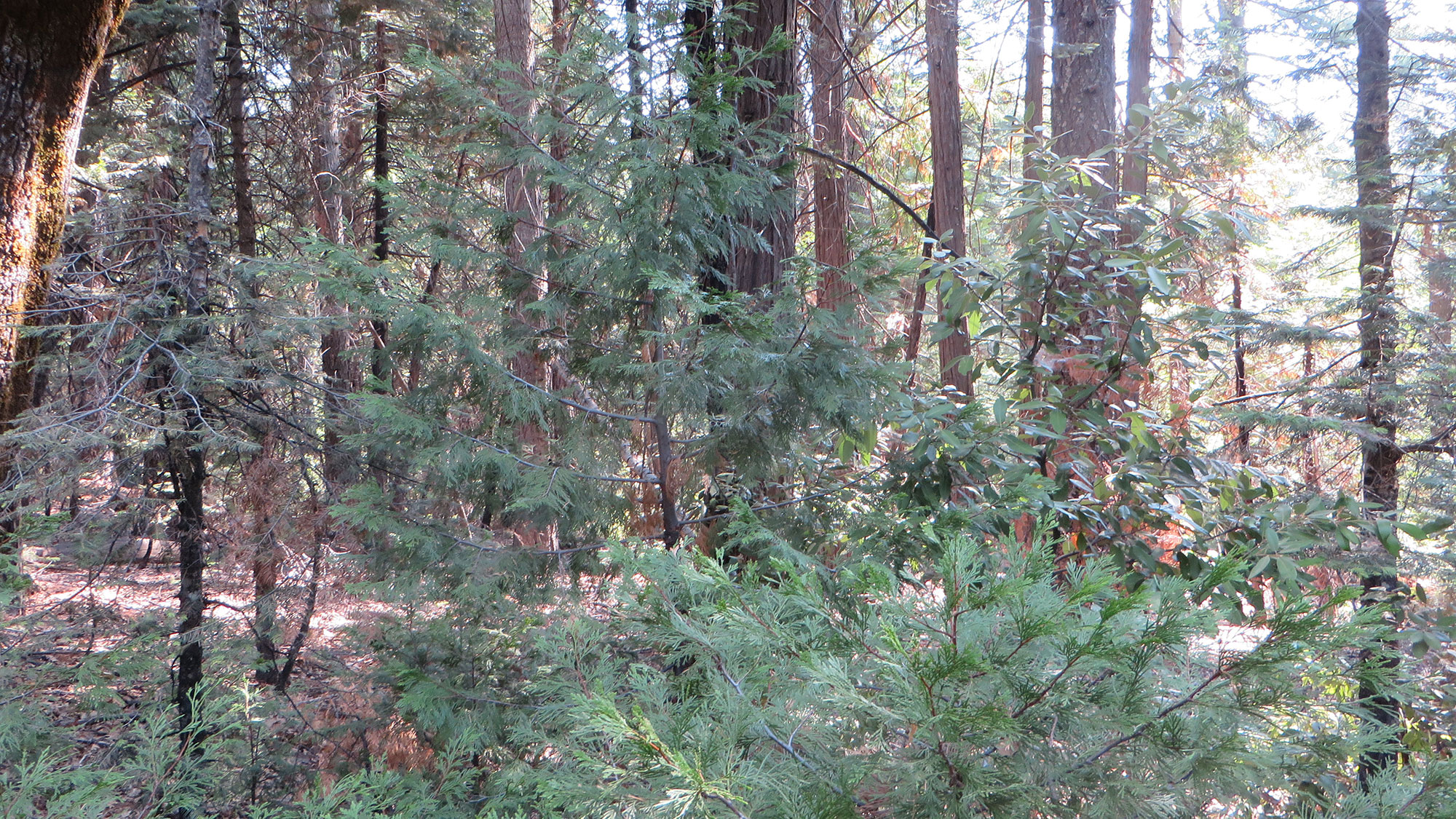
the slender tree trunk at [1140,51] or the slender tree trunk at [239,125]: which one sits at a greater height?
the slender tree trunk at [1140,51]

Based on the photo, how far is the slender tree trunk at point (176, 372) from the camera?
4988mm

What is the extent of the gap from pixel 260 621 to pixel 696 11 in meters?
5.45

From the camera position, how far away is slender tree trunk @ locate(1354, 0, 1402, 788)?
6.47 metres

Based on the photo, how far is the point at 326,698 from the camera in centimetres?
705

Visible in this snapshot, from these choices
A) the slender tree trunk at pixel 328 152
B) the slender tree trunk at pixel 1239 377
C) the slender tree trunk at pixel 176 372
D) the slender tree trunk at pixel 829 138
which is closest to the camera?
the slender tree trunk at pixel 176 372

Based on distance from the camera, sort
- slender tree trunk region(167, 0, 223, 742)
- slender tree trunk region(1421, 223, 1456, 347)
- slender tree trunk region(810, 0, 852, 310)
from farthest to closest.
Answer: slender tree trunk region(1421, 223, 1456, 347)
slender tree trunk region(810, 0, 852, 310)
slender tree trunk region(167, 0, 223, 742)

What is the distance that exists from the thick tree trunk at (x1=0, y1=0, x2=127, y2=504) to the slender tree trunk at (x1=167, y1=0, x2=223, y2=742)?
70cm

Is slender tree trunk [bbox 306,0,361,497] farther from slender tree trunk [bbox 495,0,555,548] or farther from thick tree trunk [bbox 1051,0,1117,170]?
thick tree trunk [bbox 1051,0,1117,170]

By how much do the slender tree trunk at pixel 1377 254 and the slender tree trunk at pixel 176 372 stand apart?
796cm

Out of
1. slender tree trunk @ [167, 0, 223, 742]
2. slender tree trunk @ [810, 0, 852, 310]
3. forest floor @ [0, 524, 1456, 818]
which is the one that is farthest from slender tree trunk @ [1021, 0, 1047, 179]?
slender tree trunk @ [167, 0, 223, 742]

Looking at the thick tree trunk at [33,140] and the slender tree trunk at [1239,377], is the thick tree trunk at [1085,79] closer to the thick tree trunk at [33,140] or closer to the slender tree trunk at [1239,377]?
the slender tree trunk at [1239,377]

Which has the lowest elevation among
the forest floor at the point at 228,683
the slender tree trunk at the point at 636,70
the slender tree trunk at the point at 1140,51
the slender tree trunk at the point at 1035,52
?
the forest floor at the point at 228,683

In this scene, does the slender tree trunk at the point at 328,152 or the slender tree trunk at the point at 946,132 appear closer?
the slender tree trunk at the point at 946,132

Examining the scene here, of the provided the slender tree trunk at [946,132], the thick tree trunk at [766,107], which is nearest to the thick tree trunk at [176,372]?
the thick tree trunk at [766,107]
